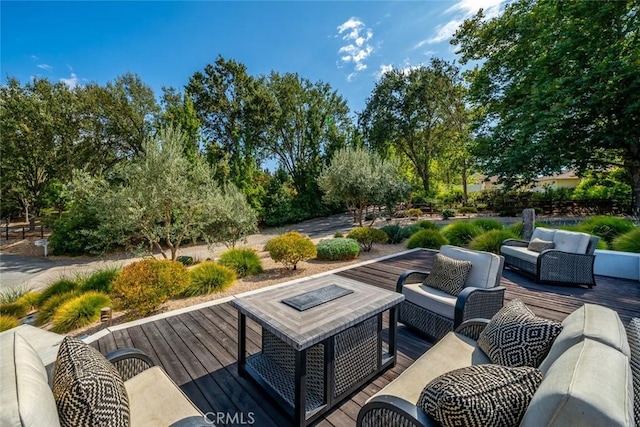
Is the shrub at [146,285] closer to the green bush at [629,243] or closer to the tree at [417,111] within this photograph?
the green bush at [629,243]

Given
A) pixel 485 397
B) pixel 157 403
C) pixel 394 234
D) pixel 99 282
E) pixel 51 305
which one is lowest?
pixel 51 305

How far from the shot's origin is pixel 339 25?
319 inches

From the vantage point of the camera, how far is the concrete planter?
4.56 m

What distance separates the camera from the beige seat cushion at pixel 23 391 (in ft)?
2.87

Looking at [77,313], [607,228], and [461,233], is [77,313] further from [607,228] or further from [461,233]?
[607,228]

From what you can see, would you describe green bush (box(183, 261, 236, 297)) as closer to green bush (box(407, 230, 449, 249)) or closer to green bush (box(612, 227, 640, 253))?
green bush (box(407, 230, 449, 249))

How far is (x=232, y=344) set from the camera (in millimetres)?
2926

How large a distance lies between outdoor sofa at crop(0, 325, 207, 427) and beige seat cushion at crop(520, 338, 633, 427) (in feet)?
4.86

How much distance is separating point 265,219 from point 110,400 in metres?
16.5

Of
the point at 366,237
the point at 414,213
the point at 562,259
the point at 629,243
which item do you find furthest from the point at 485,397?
the point at 414,213

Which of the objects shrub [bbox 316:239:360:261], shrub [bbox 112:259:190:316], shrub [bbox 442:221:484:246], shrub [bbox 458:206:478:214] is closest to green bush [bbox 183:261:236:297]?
shrub [bbox 112:259:190:316]

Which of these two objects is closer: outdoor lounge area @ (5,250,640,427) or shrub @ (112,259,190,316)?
outdoor lounge area @ (5,250,640,427)

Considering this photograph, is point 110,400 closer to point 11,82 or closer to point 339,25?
point 339,25

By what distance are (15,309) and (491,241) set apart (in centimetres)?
985
